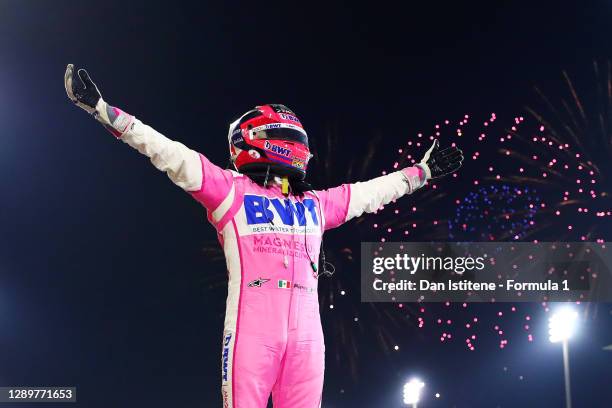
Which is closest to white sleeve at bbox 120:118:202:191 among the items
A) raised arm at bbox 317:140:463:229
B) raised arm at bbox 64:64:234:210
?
raised arm at bbox 64:64:234:210

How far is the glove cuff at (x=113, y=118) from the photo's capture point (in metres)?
3.80

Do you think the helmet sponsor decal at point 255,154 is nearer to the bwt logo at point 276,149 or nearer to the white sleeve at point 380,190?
the bwt logo at point 276,149

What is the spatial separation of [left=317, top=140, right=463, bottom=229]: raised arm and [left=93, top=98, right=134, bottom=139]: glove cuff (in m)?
1.37

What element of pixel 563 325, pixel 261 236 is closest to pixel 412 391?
pixel 563 325

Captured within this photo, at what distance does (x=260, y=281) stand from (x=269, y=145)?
0.86 metres

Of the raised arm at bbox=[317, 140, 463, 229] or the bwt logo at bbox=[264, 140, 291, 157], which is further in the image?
the raised arm at bbox=[317, 140, 463, 229]

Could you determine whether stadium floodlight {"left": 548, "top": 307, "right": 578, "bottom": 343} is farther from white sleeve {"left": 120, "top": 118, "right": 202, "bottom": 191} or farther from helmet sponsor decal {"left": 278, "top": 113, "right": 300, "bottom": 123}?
white sleeve {"left": 120, "top": 118, "right": 202, "bottom": 191}

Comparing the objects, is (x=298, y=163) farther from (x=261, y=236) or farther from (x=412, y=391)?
(x=412, y=391)

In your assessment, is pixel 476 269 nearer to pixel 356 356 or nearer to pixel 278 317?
pixel 278 317

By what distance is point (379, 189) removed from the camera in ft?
15.9

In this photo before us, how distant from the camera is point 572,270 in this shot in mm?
13281

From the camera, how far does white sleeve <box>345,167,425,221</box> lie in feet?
15.6

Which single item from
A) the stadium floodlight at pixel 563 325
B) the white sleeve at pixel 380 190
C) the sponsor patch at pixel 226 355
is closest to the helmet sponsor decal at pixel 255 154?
the white sleeve at pixel 380 190

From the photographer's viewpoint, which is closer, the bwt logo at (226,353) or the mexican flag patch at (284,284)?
the bwt logo at (226,353)
